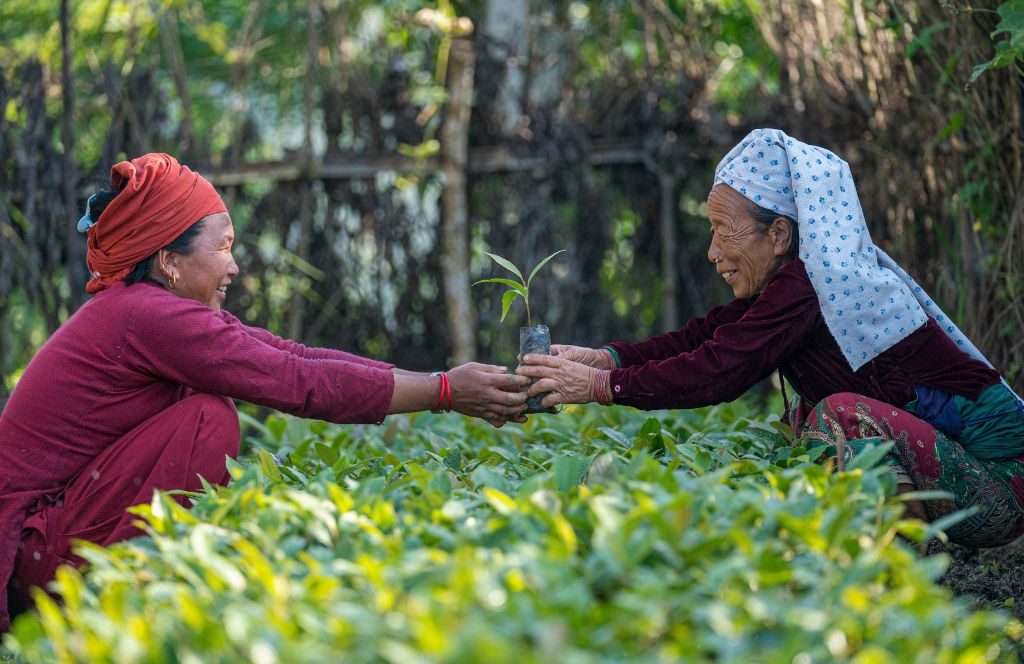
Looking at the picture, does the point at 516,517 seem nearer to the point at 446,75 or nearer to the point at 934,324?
the point at 934,324

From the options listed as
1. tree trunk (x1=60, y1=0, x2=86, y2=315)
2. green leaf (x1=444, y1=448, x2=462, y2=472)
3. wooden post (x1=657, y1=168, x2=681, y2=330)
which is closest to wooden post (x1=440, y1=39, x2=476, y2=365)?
wooden post (x1=657, y1=168, x2=681, y2=330)

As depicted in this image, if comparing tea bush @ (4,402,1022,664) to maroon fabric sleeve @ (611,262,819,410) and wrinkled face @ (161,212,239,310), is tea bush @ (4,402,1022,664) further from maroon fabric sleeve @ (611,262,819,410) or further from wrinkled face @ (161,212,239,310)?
wrinkled face @ (161,212,239,310)

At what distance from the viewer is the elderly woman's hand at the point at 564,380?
351 cm

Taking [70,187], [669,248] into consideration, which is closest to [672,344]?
[669,248]

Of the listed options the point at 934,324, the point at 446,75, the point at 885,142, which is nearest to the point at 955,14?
the point at 885,142

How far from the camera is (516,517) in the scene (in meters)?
2.17

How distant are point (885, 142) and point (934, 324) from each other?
2.25 m

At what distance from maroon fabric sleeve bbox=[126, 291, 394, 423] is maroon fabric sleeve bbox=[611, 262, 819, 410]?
0.96 m

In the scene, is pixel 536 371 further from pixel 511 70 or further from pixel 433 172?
pixel 511 70

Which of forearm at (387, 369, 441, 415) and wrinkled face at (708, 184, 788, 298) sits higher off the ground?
wrinkled face at (708, 184, 788, 298)

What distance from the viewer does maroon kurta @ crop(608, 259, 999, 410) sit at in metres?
3.19

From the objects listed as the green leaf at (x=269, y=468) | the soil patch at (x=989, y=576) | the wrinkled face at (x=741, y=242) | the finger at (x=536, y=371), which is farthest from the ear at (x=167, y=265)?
the soil patch at (x=989, y=576)

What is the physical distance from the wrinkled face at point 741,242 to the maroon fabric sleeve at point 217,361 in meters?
1.27

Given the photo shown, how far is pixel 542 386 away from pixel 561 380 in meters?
0.07
